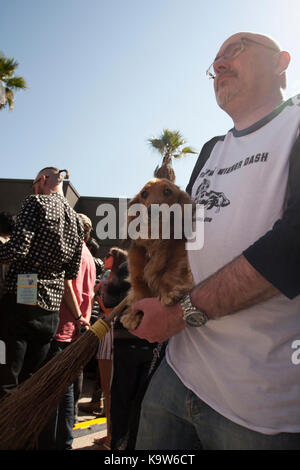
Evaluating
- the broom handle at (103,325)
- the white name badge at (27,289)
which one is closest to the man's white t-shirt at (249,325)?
the broom handle at (103,325)

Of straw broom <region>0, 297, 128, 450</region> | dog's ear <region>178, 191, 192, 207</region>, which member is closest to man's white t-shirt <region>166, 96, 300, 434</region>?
dog's ear <region>178, 191, 192, 207</region>

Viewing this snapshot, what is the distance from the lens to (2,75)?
14438mm

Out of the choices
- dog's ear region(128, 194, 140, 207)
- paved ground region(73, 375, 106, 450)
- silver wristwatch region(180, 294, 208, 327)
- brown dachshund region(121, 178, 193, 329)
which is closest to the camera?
silver wristwatch region(180, 294, 208, 327)

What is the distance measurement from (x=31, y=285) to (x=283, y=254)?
7.45 feet

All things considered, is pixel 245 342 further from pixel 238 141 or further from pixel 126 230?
pixel 126 230

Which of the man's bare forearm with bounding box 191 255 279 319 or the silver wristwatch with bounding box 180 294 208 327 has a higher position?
the man's bare forearm with bounding box 191 255 279 319

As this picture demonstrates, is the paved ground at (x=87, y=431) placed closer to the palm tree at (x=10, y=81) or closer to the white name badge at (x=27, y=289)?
the white name badge at (x=27, y=289)

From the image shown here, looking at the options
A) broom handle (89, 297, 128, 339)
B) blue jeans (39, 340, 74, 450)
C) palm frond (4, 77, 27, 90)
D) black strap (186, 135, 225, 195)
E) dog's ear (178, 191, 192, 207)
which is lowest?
blue jeans (39, 340, 74, 450)

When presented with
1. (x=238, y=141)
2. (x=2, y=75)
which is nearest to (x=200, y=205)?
(x=238, y=141)

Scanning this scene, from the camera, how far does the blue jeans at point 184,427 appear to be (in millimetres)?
1152

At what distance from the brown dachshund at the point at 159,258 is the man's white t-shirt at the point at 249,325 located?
0.73 ft

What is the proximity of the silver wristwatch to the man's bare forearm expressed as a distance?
0.02 meters

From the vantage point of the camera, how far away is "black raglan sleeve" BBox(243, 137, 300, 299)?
1.10 metres

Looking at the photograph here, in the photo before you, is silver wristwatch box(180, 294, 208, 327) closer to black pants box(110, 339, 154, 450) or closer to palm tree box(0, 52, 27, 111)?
black pants box(110, 339, 154, 450)
